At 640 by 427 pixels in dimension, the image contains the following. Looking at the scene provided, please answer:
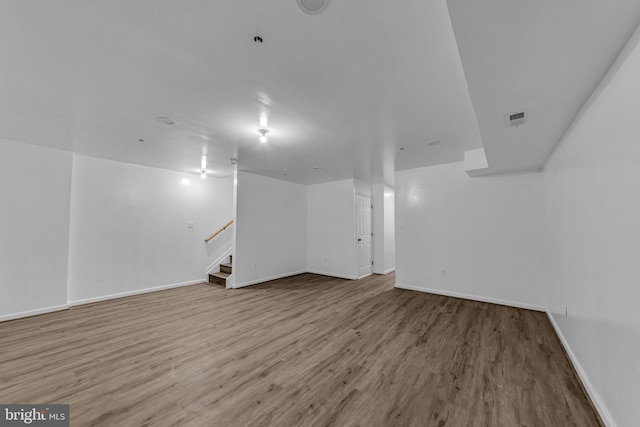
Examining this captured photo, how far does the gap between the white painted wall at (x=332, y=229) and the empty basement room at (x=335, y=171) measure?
1.11m

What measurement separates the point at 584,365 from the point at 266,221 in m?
5.33

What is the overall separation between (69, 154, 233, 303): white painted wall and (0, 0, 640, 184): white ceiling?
4.30ft

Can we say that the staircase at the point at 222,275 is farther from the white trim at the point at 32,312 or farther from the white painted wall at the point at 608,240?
the white painted wall at the point at 608,240

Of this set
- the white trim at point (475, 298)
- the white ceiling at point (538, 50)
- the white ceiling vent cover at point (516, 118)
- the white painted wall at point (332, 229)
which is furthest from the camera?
the white painted wall at point (332, 229)

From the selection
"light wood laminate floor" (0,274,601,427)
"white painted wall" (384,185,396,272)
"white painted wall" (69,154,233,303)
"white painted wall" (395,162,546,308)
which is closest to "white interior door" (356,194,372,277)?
"white painted wall" (384,185,396,272)

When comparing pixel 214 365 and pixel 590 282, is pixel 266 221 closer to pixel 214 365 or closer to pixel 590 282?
pixel 214 365

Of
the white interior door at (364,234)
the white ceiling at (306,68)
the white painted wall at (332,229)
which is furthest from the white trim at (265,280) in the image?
the white ceiling at (306,68)

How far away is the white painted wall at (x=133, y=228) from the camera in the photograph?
420 cm

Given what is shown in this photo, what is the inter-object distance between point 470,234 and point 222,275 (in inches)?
209

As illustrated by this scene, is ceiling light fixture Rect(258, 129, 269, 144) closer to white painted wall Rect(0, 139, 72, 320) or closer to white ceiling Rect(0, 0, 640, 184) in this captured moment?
white ceiling Rect(0, 0, 640, 184)

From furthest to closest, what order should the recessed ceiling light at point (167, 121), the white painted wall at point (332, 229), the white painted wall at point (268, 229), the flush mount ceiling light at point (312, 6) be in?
the white painted wall at point (332, 229) → the white painted wall at point (268, 229) → the recessed ceiling light at point (167, 121) → the flush mount ceiling light at point (312, 6)

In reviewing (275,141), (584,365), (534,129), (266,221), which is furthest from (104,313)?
(534,129)

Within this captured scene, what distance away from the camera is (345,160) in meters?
4.42

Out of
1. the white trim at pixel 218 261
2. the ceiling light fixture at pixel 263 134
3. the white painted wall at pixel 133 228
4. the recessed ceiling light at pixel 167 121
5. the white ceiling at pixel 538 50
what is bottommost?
the white trim at pixel 218 261
